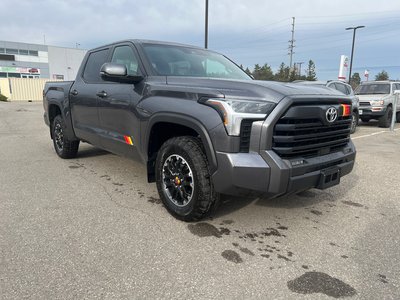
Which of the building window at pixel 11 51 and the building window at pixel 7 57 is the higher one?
the building window at pixel 11 51

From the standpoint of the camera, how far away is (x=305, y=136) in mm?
2814

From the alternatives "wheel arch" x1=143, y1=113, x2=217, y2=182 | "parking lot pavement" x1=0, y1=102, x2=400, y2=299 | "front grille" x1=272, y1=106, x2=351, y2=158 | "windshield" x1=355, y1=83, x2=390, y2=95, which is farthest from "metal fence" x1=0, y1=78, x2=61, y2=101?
"front grille" x1=272, y1=106, x2=351, y2=158

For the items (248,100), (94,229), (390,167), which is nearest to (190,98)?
(248,100)

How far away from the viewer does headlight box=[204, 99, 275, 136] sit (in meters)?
2.63

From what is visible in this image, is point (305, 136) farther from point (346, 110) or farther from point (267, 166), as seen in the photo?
point (346, 110)

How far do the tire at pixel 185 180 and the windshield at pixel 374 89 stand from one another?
1193cm

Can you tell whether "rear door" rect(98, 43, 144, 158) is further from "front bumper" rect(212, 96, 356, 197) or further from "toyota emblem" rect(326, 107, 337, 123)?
"toyota emblem" rect(326, 107, 337, 123)

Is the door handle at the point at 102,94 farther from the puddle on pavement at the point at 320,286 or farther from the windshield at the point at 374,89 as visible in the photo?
the windshield at the point at 374,89

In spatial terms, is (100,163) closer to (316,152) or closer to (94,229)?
(94,229)

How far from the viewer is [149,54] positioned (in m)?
3.84

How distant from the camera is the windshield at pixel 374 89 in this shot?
1270cm

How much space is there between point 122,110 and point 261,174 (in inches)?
77.6

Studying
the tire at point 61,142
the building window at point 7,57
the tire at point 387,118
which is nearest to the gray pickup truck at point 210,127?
the tire at point 61,142

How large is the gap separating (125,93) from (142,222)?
1.49 metres
